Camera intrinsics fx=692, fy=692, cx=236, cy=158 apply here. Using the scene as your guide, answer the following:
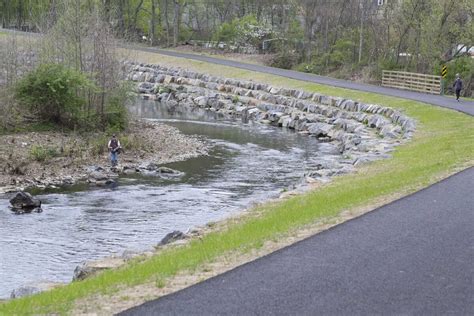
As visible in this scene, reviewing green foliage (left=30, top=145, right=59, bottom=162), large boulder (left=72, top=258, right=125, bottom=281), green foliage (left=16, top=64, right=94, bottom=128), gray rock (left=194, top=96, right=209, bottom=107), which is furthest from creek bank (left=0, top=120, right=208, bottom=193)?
gray rock (left=194, top=96, right=209, bottom=107)

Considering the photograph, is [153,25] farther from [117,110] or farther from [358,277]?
[358,277]

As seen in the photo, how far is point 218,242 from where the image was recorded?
44.1 ft

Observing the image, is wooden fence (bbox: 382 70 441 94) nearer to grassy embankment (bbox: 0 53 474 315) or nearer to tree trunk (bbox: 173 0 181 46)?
grassy embankment (bbox: 0 53 474 315)

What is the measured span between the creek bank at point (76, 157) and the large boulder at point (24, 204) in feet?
8.98

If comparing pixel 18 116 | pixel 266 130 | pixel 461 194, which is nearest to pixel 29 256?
pixel 461 194

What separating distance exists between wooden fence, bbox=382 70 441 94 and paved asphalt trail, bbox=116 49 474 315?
3363cm

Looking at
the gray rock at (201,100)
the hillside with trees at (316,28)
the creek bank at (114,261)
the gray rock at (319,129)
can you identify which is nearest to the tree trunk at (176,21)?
the hillside with trees at (316,28)

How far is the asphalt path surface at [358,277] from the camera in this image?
933 centimetres

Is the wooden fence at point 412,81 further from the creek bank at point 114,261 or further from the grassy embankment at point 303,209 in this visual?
the creek bank at point 114,261

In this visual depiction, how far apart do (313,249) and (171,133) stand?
84.4 ft

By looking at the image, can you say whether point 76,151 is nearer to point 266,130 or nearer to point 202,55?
point 266,130

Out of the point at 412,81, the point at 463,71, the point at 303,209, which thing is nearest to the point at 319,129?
the point at 412,81

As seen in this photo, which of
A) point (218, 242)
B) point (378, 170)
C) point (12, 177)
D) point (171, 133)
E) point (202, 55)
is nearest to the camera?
point (218, 242)

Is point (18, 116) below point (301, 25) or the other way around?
below
